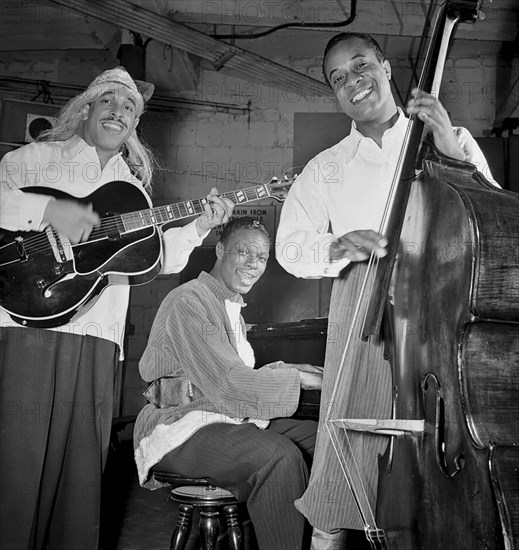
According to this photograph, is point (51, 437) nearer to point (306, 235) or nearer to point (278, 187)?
point (306, 235)

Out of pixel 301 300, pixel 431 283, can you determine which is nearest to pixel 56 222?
pixel 431 283

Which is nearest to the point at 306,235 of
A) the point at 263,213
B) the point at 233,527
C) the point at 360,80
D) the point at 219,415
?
the point at 360,80

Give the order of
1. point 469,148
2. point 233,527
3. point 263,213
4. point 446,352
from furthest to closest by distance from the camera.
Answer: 1. point 263,213
2. point 233,527
3. point 469,148
4. point 446,352

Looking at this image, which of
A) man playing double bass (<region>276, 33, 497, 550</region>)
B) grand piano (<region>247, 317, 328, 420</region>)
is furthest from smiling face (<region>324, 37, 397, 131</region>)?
grand piano (<region>247, 317, 328, 420</region>)

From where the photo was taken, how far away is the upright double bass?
92 centimetres

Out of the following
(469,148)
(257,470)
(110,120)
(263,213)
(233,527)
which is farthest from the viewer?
(263,213)

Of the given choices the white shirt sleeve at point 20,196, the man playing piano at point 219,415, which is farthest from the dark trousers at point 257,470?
the white shirt sleeve at point 20,196

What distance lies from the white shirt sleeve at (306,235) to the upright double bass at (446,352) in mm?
199

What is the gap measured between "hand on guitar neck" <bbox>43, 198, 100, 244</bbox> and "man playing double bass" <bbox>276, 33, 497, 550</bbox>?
0.52m

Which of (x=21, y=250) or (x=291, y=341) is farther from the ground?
(x=21, y=250)

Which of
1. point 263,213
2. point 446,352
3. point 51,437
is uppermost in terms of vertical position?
point 263,213

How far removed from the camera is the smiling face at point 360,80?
1622mm

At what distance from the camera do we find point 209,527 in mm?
1695

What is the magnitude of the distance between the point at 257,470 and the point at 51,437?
21.4 inches
